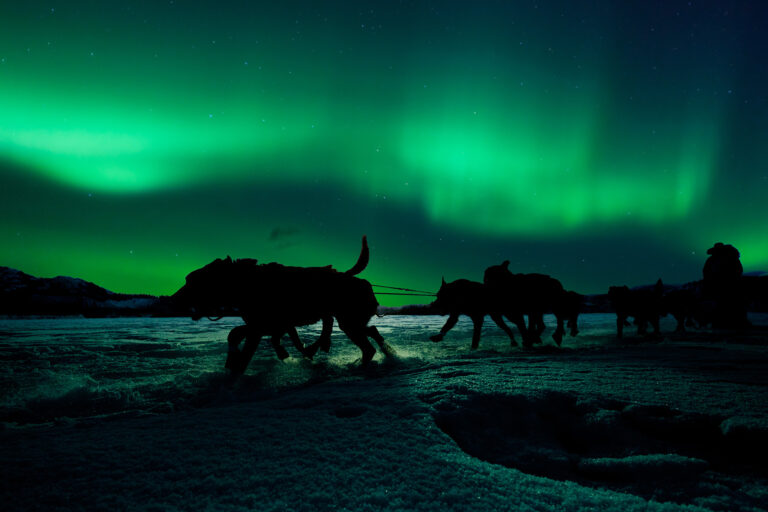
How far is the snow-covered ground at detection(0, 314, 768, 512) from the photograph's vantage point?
48.2 inches

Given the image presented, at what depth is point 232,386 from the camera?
12.0 feet

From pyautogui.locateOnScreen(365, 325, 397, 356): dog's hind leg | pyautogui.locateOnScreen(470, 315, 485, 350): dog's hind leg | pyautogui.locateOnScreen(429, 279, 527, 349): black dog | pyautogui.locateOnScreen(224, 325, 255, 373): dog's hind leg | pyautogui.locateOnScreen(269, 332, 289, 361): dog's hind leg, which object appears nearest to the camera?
pyautogui.locateOnScreen(224, 325, 255, 373): dog's hind leg

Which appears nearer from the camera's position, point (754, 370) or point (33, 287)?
point (754, 370)

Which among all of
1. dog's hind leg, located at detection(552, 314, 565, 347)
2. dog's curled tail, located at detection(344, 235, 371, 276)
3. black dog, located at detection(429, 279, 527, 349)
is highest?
dog's curled tail, located at detection(344, 235, 371, 276)

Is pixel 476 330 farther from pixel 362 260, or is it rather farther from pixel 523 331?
pixel 362 260

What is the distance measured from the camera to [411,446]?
1643 mm

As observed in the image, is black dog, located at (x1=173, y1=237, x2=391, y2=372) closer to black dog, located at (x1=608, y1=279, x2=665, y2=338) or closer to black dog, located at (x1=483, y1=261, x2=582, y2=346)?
black dog, located at (x1=483, y1=261, x2=582, y2=346)

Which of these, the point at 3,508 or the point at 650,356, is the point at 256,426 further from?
the point at 650,356

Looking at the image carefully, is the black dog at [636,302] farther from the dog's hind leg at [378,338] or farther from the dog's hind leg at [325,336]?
the dog's hind leg at [325,336]

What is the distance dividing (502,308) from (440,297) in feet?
5.01

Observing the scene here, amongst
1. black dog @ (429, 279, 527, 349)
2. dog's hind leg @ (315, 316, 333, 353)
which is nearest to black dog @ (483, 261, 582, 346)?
black dog @ (429, 279, 527, 349)

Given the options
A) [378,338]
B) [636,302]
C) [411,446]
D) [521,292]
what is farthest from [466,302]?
[636,302]

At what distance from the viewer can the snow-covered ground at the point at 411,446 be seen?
4.02 feet

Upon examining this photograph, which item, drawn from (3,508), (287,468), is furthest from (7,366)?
(287,468)
